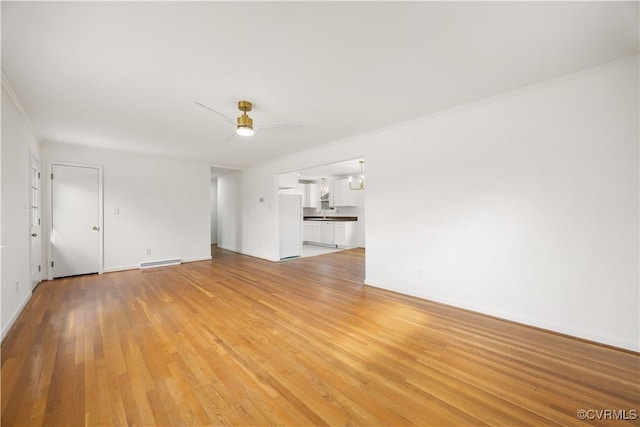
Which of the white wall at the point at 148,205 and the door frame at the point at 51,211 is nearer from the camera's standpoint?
the door frame at the point at 51,211

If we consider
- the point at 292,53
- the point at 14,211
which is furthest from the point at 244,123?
the point at 14,211

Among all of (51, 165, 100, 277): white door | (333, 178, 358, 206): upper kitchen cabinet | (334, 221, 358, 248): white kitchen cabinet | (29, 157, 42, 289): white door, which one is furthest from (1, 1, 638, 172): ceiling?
(333, 178, 358, 206): upper kitchen cabinet

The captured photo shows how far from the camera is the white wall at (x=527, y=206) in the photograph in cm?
219

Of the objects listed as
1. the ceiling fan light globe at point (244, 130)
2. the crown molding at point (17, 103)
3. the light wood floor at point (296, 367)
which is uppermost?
the crown molding at point (17, 103)

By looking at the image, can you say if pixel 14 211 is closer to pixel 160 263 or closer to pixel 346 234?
pixel 160 263

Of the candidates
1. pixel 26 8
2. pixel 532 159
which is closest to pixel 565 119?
pixel 532 159

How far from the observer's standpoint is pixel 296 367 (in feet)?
6.39

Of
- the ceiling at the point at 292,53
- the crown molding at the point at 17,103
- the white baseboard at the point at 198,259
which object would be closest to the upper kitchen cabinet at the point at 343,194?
the white baseboard at the point at 198,259

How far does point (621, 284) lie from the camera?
2.18 metres

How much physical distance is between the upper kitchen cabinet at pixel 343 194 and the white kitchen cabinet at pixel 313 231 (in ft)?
3.55

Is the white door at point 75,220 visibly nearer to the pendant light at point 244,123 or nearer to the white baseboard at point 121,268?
the white baseboard at point 121,268

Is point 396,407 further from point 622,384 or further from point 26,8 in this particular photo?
point 26,8

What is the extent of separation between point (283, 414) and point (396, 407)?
0.70 meters

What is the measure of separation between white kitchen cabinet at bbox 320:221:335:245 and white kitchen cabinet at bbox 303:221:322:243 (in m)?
0.13
